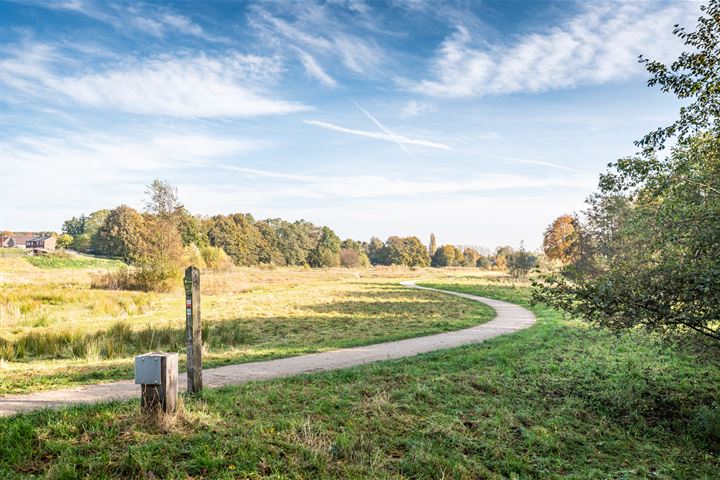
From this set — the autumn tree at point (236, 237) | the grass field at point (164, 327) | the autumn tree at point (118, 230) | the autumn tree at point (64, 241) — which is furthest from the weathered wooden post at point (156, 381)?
the autumn tree at point (64, 241)

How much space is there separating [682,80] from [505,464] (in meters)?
6.25

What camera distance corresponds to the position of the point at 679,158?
330 inches

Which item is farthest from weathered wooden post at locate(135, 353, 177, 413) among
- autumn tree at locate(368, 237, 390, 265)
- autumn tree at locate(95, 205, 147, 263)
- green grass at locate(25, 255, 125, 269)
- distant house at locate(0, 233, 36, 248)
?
distant house at locate(0, 233, 36, 248)

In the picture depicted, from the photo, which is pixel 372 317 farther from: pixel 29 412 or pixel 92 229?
pixel 92 229

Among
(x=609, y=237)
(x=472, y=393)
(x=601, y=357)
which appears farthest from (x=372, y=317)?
(x=609, y=237)

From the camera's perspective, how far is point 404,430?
6031mm

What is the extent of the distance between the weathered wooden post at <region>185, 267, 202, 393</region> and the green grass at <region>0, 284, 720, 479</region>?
0.28 m

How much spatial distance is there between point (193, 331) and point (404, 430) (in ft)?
11.1

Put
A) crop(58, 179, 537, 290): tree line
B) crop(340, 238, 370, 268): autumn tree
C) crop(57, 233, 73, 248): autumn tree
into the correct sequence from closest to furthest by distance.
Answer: crop(58, 179, 537, 290): tree line → crop(57, 233, 73, 248): autumn tree → crop(340, 238, 370, 268): autumn tree

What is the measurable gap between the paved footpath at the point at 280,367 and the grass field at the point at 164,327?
1.77 feet

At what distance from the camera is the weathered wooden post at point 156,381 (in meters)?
5.55

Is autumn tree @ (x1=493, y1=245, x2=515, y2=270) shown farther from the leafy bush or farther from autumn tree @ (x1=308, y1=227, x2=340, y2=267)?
the leafy bush

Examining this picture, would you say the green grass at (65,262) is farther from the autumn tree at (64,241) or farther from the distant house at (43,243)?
the distant house at (43,243)

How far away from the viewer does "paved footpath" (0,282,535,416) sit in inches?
260
